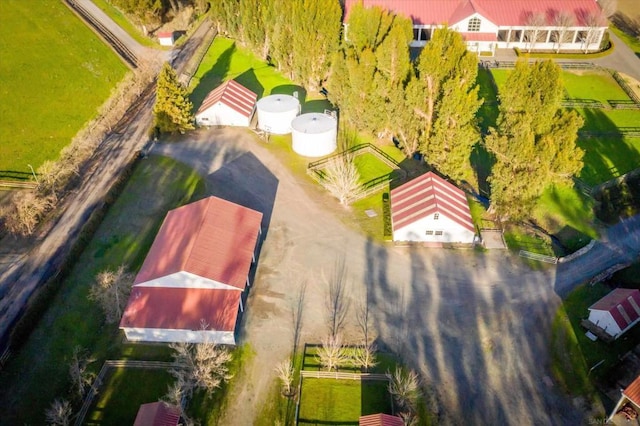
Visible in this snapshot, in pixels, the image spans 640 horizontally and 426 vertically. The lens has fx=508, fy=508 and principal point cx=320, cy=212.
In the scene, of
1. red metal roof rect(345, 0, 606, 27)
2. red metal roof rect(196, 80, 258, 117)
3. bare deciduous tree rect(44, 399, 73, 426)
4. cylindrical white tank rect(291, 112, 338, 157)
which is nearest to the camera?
bare deciduous tree rect(44, 399, 73, 426)

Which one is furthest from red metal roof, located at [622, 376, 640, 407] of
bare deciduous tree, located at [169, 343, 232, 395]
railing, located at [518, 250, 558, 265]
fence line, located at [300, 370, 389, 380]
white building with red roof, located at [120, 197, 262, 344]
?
white building with red roof, located at [120, 197, 262, 344]

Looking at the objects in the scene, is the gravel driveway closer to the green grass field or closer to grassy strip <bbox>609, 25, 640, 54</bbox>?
the green grass field

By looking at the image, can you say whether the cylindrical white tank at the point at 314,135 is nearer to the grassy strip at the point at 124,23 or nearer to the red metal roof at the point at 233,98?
the red metal roof at the point at 233,98

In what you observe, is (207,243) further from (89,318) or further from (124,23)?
(124,23)

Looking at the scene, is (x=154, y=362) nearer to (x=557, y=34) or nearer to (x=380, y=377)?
(x=380, y=377)

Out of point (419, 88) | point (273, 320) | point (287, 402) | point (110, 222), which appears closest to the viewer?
point (287, 402)

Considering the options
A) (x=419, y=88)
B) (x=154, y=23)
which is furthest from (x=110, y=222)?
(x=154, y=23)
